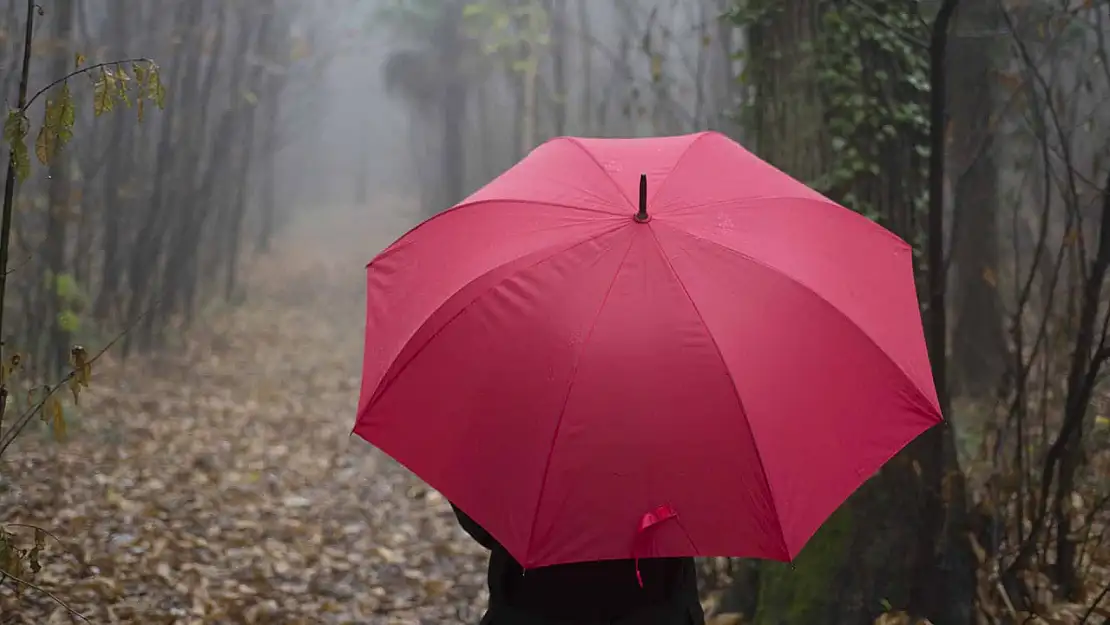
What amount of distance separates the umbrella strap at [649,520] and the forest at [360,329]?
1967 mm

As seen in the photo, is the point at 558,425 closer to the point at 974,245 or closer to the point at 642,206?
the point at 642,206

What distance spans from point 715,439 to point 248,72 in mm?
12645

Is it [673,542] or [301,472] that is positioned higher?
[673,542]

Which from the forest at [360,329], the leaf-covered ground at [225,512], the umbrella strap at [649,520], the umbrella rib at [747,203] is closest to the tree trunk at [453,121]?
the forest at [360,329]

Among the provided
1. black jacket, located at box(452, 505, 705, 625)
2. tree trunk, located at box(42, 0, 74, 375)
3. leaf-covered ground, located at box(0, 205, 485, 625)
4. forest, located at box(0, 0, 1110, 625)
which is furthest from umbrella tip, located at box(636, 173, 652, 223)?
tree trunk, located at box(42, 0, 74, 375)

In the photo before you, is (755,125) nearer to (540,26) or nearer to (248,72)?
(248,72)

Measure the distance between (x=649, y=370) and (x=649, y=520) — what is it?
270 millimetres

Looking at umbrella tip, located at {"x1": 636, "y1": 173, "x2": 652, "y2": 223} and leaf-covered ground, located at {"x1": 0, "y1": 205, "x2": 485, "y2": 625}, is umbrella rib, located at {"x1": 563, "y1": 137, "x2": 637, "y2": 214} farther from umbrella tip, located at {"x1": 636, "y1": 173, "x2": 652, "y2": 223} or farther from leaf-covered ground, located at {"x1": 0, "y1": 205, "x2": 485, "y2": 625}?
leaf-covered ground, located at {"x1": 0, "y1": 205, "x2": 485, "y2": 625}

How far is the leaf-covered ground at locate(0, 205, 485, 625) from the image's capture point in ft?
15.1

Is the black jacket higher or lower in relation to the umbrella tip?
lower

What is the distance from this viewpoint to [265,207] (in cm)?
2097

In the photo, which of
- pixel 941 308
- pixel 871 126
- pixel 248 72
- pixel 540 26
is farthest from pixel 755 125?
pixel 540 26

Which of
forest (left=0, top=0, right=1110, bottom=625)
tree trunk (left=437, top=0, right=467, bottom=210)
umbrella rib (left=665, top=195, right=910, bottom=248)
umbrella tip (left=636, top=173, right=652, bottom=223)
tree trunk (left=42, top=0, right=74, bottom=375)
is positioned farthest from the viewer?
tree trunk (left=437, top=0, right=467, bottom=210)

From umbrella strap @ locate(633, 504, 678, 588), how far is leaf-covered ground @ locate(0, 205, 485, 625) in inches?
127
